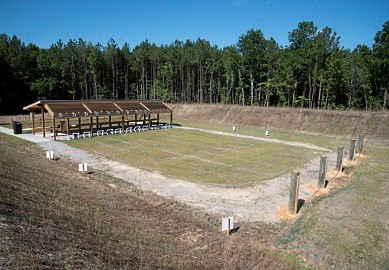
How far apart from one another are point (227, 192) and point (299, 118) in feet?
95.9

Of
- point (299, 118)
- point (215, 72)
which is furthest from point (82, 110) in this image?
point (215, 72)

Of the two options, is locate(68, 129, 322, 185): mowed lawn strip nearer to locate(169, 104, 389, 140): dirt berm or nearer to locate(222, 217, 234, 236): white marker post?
locate(222, 217, 234, 236): white marker post

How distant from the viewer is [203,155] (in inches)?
892

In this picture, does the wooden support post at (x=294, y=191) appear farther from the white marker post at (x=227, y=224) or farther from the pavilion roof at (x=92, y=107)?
the pavilion roof at (x=92, y=107)

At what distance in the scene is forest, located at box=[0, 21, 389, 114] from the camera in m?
44.8

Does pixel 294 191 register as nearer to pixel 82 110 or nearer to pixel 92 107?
pixel 82 110

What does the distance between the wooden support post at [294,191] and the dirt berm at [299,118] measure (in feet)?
85.4

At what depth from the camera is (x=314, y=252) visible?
8875 millimetres

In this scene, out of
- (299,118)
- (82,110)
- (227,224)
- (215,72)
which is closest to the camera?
(227,224)

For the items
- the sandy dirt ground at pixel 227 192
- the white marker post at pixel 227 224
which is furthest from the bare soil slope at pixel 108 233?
the sandy dirt ground at pixel 227 192

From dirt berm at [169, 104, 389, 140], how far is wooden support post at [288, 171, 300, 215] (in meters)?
26.0

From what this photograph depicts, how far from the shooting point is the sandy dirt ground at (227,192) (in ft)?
40.5

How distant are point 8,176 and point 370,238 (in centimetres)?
1344

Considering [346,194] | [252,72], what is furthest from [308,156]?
[252,72]
